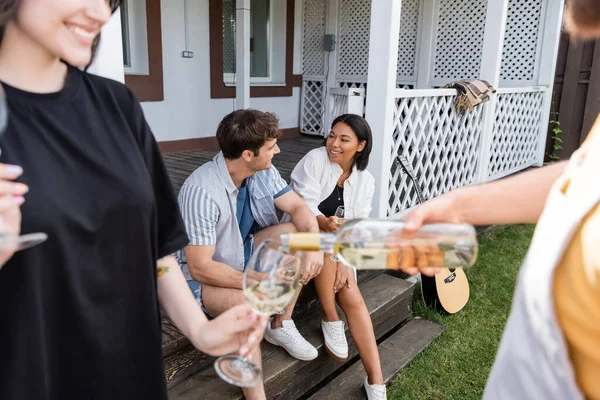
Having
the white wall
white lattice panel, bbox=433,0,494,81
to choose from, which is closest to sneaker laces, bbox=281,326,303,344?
the white wall

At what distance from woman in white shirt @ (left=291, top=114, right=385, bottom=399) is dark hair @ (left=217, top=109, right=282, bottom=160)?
0.58 metres

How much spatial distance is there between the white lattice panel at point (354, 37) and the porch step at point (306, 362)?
528 centimetres

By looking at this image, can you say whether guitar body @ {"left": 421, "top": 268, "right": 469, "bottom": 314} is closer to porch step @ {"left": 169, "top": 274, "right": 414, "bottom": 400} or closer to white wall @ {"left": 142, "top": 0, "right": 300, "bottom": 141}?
porch step @ {"left": 169, "top": 274, "right": 414, "bottom": 400}

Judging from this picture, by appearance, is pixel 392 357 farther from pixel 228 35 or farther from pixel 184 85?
pixel 228 35

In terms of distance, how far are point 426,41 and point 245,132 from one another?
6258 mm

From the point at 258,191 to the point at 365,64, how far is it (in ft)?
19.7

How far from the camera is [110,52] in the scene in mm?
1934

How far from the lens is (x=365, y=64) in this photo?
823 centimetres

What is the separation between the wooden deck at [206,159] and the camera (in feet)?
17.0

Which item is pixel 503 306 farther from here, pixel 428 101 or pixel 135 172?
pixel 135 172

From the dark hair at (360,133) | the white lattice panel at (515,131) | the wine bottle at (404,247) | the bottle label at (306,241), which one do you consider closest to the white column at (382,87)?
the dark hair at (360,133)

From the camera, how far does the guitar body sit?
3811 millimetres

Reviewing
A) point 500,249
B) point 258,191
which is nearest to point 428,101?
point 500,249

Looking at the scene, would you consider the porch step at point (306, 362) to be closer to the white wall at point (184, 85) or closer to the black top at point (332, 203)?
the black top at point (332, 203)
